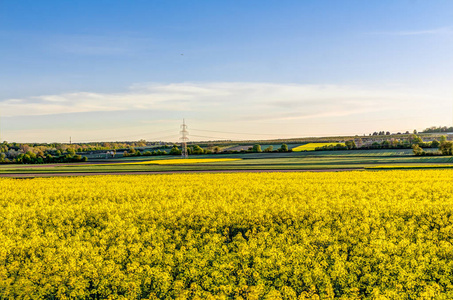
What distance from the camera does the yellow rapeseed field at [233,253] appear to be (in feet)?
36.8

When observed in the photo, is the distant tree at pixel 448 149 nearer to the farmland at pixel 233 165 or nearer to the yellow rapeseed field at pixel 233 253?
the farmland at pixel 233 165

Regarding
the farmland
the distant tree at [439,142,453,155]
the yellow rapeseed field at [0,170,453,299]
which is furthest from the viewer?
the distant tree at [439,142,453,155]

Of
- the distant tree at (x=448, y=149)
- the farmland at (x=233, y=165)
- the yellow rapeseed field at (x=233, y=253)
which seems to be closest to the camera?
the yellow rapeseed field at (x=233, y=253)

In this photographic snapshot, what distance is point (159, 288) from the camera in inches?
441

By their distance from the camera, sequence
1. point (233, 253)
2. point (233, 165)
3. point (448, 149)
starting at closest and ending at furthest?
point (233, 253) < point (233, 165) < point (448, 149)

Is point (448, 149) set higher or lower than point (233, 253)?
higher

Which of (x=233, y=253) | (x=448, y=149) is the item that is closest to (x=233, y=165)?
(x=448, y=149)

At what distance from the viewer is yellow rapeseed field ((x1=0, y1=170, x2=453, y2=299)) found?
442 inches

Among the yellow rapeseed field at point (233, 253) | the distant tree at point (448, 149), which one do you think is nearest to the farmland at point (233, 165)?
the distant tree at point (448, 149)

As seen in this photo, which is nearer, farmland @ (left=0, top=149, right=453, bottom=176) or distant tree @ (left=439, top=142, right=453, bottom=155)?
farmland @ (left=0, top=149, right=453, bottom=176)

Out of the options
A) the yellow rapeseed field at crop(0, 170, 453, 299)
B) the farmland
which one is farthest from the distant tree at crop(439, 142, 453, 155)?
the yellow rapeseed field at crop(0, 170, 453, 299)

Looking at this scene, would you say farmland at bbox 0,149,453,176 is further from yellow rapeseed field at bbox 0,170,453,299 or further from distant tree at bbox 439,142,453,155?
yellow rapeseed field at bbox 0,170,453,299

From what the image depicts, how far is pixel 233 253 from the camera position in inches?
548

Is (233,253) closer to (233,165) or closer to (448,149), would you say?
(233,165)
